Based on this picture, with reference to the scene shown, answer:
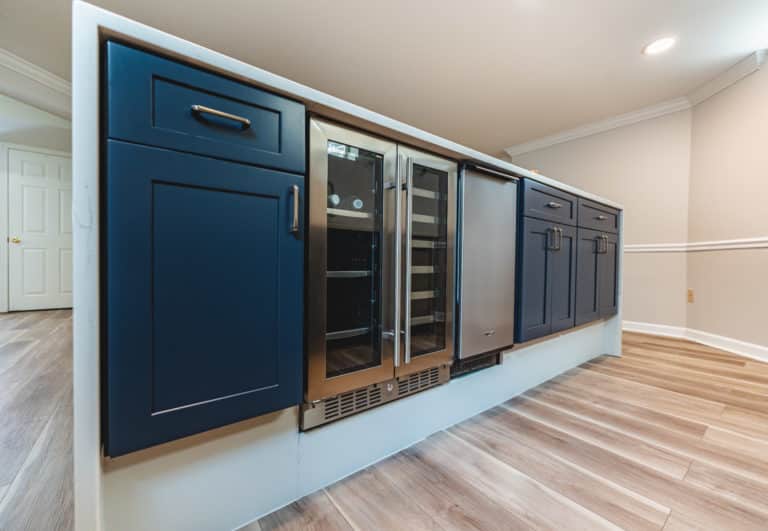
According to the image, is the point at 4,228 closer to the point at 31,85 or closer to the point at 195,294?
the point at 31,85

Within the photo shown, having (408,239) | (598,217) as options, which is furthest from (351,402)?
(598,217)

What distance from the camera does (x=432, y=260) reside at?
1274mm

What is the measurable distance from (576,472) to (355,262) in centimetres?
103

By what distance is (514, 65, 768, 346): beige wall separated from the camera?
250 centimetres

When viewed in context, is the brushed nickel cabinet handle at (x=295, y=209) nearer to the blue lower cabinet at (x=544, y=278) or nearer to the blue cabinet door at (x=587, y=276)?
the blue lower cabinet at (x=544, y=278)

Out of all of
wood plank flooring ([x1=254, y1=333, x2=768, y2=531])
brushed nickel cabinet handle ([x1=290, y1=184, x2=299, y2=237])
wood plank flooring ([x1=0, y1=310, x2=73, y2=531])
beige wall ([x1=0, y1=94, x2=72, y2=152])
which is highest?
beige wall ([x1=0, y1=94, x2=72, y2=152])

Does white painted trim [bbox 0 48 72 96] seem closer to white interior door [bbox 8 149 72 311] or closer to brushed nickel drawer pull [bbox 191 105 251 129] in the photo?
white interior door [bbox 8 149 72 311]

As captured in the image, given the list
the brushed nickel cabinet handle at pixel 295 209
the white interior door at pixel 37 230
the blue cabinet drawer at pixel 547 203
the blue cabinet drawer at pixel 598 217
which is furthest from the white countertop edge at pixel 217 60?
the white interior door at pixel 37 230

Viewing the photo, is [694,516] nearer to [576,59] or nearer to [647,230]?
[576,59]

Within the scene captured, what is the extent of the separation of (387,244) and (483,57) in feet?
7.49

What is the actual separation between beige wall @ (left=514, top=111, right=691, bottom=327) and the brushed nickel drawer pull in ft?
13.2

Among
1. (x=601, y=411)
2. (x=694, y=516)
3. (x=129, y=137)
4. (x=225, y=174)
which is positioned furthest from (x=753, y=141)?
(x=129, y=137)

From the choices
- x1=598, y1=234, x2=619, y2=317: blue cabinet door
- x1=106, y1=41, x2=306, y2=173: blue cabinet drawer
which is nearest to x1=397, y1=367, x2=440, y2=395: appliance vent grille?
x1=106, y1=41, x2=306, y2=173: blue cabinet drawer

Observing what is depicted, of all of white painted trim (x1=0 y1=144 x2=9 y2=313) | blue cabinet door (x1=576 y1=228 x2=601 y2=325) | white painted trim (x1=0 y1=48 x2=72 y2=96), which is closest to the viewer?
blue cabinet door (x1=576 y1=228 x2=601 y2=325)
